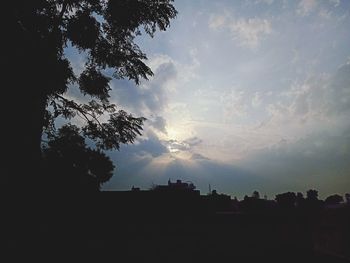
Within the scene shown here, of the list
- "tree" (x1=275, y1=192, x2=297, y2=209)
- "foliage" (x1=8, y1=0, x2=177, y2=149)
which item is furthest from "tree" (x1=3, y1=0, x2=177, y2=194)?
"tree" (x1=275, y1=192, x2=297, y2=209)

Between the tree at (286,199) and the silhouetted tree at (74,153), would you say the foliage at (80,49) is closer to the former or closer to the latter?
the silhouetted tree at (74,153)

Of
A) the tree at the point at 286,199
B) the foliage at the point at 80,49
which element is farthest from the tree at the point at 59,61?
the tree at the point at 286,199

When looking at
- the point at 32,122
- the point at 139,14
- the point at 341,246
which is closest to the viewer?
the point at 341,246

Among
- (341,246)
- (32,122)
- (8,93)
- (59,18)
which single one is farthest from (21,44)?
(341,246)

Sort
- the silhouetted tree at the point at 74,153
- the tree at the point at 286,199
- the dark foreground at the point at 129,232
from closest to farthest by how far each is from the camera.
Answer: the tree at the point at 286,199 < the dark foreground at the point at 129,232 < the silhouetted tree at the point at 74,153

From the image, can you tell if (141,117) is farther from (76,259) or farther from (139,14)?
(76,259)

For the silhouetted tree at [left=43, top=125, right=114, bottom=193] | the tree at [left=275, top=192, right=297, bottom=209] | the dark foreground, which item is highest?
the silhouetted tree at [left=43, top=125, right=114, bottom=193]

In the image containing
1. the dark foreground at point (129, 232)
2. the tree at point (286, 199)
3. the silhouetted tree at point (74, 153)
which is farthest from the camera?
the silhouetted tree at point (74, 153)

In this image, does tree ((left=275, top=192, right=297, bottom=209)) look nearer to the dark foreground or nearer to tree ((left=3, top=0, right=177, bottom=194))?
the dark foreground

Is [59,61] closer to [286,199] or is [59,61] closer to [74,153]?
[74,153]

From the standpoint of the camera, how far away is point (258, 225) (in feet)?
9.44

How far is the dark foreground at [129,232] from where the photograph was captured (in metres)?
3.28

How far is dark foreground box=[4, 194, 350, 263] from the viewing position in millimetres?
3283

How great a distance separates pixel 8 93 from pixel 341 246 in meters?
5.63
